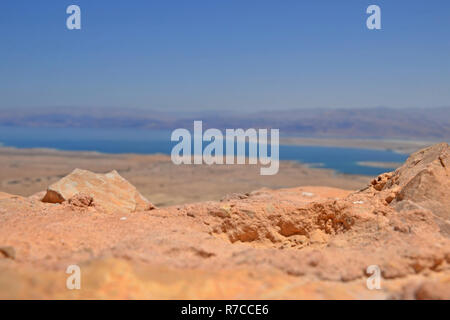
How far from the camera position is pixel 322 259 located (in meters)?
3.93

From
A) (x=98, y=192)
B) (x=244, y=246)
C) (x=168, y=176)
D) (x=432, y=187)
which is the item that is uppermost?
(x=432, y=187)

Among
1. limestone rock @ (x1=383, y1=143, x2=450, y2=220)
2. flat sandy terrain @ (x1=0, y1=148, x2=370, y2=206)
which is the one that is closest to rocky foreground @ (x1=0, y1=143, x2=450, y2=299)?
limestone rock @ (x1=383, y1=143, x2=450, y2=220)

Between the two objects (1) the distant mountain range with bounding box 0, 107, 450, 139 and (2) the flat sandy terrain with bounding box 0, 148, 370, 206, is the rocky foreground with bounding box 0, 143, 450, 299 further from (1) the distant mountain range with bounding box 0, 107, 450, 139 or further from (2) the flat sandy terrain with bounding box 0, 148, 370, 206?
(1) the distant mountain range with bounding box 0, 107, 450, 139

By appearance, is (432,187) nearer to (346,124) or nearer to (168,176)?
(168,176)

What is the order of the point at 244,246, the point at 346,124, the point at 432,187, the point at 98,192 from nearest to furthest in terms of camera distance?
1. the point at 244,246
2. the point at 432,187
3. the point at 98,192
4. the point at 346,124

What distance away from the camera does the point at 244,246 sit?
491 centimetres

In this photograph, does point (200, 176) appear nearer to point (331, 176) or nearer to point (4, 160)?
point (331, 176)

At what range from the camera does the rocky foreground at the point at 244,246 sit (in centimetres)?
331

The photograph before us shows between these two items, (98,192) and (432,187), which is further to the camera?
(98,192)

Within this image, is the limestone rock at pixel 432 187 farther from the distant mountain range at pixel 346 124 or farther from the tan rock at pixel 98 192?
the distant mountain range at pixel 346 124

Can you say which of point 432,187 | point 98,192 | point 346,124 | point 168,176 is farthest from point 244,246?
point 346,124

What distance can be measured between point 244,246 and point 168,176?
3256cm
